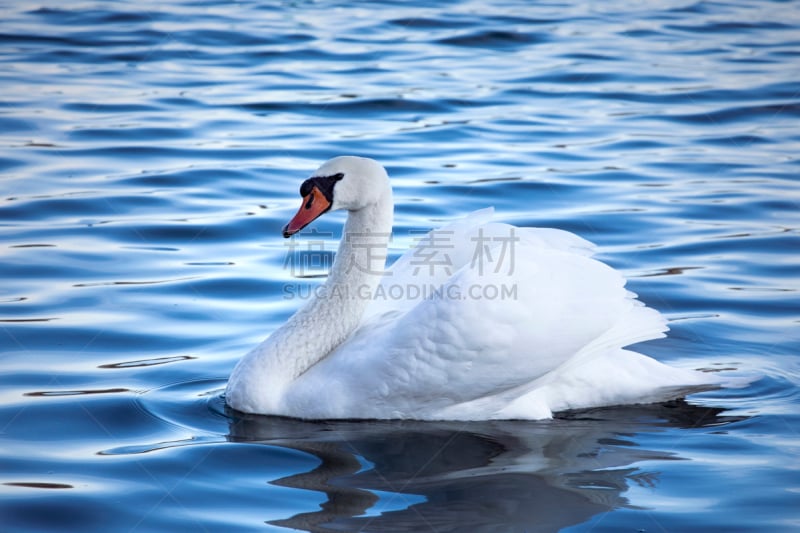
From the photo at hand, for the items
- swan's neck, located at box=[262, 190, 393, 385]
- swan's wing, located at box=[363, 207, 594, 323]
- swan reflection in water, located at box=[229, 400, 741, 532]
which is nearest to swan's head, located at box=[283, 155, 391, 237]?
swan's neck, located at box=[262, 190, 393, 385]

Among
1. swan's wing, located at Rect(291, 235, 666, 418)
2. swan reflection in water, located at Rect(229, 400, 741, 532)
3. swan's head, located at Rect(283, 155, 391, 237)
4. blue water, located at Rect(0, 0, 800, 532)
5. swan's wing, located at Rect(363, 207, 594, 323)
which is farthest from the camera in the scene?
swan's wing, located at Rect(363, 207, 594, 323)

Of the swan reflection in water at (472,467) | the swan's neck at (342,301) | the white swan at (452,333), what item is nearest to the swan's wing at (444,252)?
the white swan at (452,333)

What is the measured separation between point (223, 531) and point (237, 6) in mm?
16724

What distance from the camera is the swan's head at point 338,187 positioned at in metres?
5.78

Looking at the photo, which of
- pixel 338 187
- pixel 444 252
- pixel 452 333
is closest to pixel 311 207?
pixel 338 187

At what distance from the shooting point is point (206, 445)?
5289 millimetres

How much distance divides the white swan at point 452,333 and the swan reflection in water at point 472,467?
123 millimetres

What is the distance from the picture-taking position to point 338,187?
579 centimetres

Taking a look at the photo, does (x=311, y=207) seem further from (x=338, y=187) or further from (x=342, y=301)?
(x=342, y=301)

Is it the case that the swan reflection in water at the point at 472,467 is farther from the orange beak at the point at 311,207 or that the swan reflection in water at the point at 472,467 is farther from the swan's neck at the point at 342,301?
the orange beak at the point at 311,207

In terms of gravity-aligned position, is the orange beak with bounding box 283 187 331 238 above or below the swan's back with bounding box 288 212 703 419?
above

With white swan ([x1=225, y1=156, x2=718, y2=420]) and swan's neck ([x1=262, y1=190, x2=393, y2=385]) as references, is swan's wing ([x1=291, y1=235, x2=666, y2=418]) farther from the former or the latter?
swan's neck ([x1=262, y1=190, x2=393, y2=385])

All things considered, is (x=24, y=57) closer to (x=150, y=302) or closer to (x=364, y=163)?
(x=150, y=302)

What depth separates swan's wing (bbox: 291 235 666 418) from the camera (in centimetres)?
537
